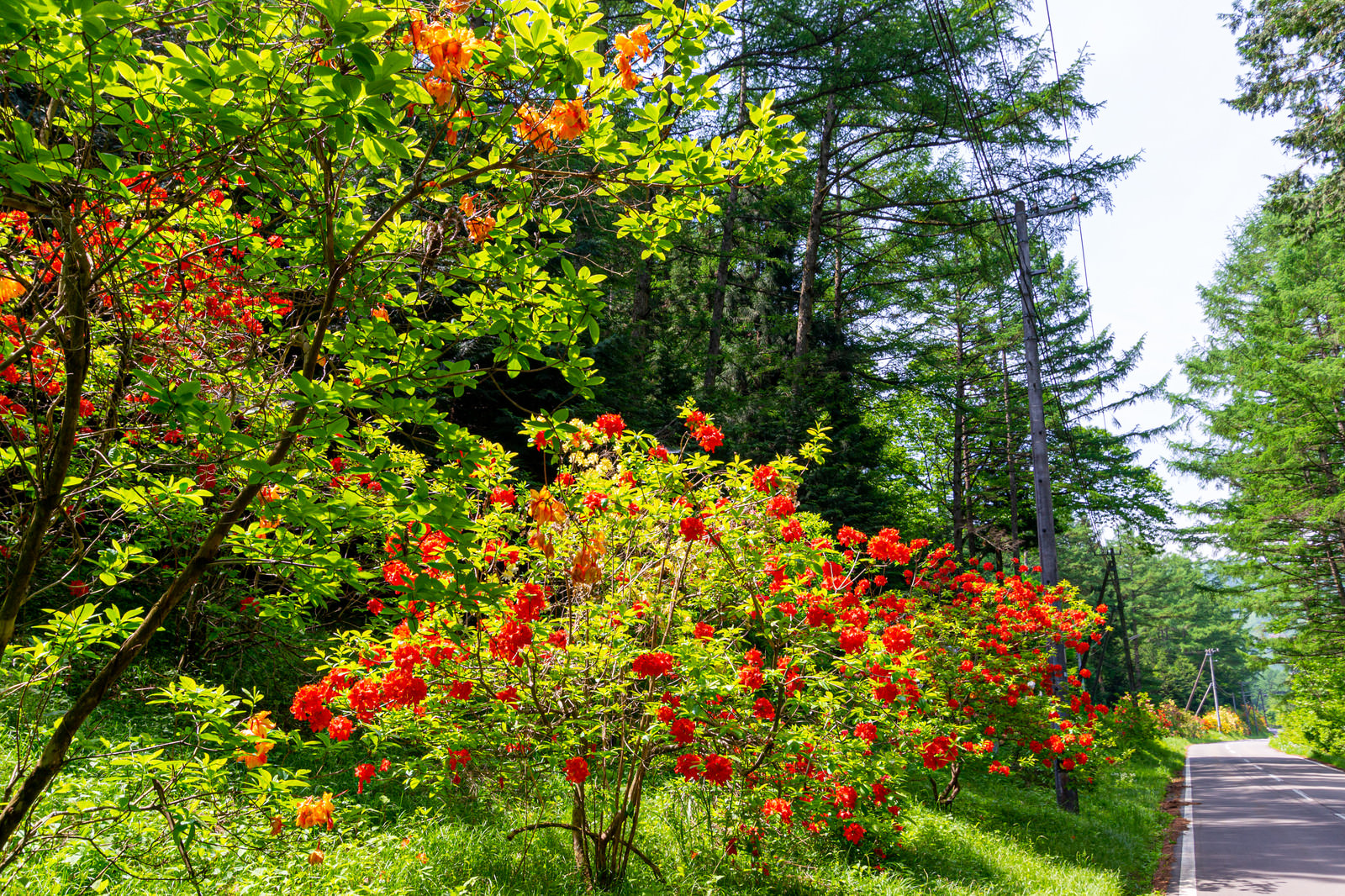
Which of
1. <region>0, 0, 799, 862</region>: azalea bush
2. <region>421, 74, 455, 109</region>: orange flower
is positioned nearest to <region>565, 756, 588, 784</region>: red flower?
<region>0, 0, 799, 862</region>: azalea bush

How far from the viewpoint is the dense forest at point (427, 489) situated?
193 cm

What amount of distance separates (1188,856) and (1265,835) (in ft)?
7.46

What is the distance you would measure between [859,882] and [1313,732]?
→ 29.9 meters

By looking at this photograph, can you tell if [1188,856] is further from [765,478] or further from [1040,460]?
[765,478]

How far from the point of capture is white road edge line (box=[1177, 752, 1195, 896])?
24.3ft

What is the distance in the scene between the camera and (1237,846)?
938cm

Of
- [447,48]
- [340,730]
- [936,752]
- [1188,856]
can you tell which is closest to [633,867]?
[340,730]

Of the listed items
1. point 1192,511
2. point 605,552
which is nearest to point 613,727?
point 605,552

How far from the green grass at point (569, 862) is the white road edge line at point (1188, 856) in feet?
1.16

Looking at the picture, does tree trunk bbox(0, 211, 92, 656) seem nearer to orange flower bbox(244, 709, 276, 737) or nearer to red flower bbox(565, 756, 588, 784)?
orange flower bbox(244, 709, 276, 737)

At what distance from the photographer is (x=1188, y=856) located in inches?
356

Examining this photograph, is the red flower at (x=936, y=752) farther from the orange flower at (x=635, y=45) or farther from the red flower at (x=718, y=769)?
the orange flower at (x=635, y=45)

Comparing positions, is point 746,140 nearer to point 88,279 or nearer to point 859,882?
point 88,279

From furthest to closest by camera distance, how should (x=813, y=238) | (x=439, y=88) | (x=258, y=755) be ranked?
(x=813, y=238)
(x=258, y=755)
(x=439, y=88)
